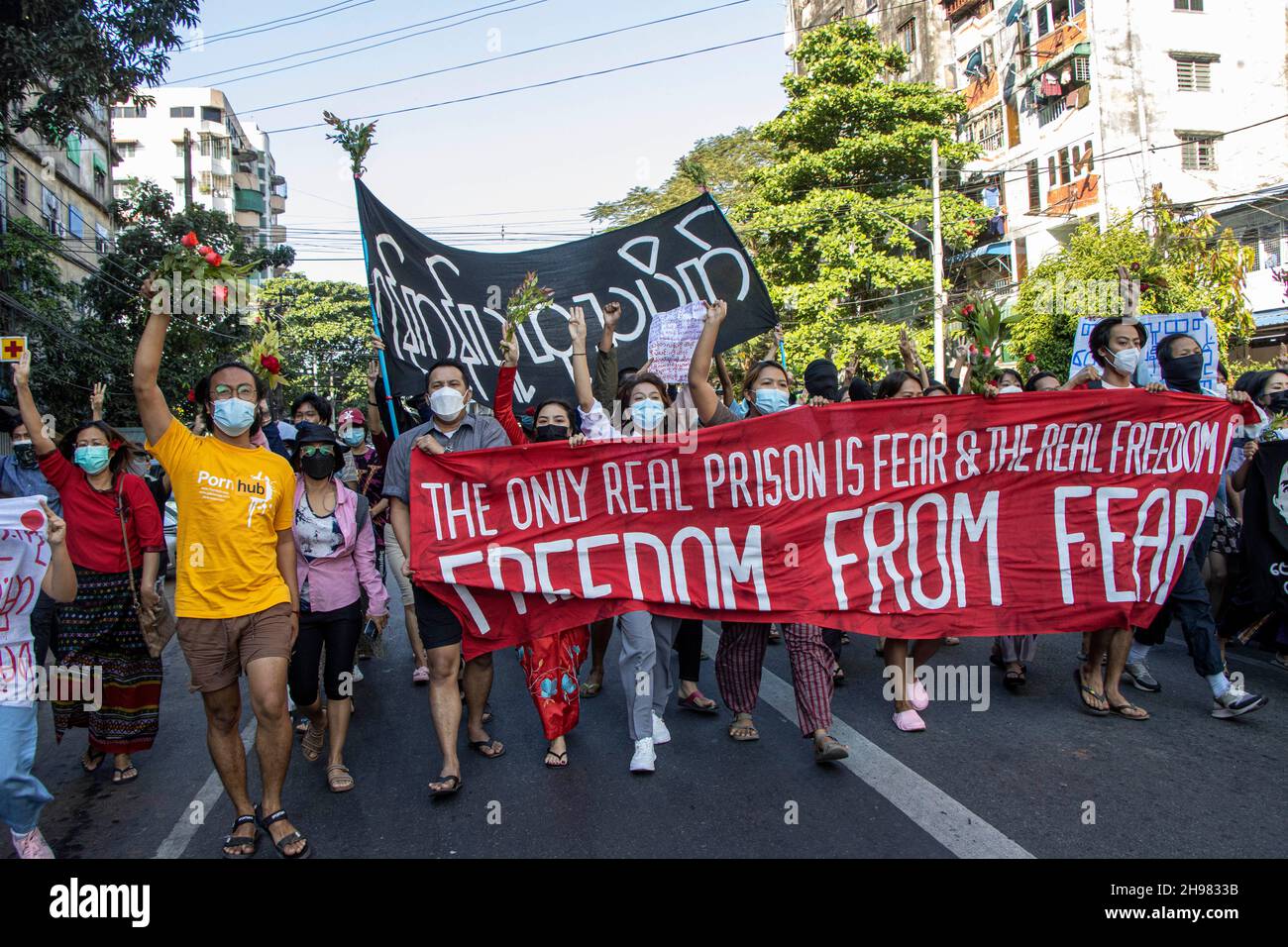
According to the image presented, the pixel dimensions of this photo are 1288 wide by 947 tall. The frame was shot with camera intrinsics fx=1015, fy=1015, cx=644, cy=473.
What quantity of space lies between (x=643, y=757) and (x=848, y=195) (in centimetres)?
2541

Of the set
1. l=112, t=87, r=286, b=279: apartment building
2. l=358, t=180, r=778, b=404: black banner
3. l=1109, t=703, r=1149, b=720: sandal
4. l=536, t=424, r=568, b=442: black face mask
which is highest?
l=112, t=87, r=286, b=279: apartment building

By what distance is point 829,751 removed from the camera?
4.56 metres

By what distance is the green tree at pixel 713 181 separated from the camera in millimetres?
35844

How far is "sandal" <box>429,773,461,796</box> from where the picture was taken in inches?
176

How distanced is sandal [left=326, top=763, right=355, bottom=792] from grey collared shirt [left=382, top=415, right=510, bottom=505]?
1306 mm

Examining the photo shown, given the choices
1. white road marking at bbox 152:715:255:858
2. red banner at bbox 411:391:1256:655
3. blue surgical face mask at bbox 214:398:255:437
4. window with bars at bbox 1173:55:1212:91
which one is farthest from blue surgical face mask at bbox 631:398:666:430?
window with bars at bbox 1173:55:1212:91

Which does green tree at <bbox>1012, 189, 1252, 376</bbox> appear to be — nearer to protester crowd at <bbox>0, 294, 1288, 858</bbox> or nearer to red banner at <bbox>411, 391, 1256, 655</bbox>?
protester crowd at <bbox>0, 294, 1288, 858</bbox>

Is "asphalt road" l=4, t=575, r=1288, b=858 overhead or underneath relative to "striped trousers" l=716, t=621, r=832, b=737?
underneath

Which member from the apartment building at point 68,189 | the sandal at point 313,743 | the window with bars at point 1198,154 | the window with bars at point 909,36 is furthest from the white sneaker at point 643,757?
the window with bars at point 909,36

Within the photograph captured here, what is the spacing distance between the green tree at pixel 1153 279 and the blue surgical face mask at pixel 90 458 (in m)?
13.8

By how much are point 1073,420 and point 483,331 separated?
3.72 meters

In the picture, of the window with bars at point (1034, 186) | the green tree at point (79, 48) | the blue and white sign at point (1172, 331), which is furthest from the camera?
the window with bars at point (1034, 186)

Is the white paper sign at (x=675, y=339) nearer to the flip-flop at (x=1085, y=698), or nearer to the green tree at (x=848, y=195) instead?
the flip-flop at (x=1085, y=698)

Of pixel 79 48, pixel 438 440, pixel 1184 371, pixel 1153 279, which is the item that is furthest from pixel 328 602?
pixel 1153 279
